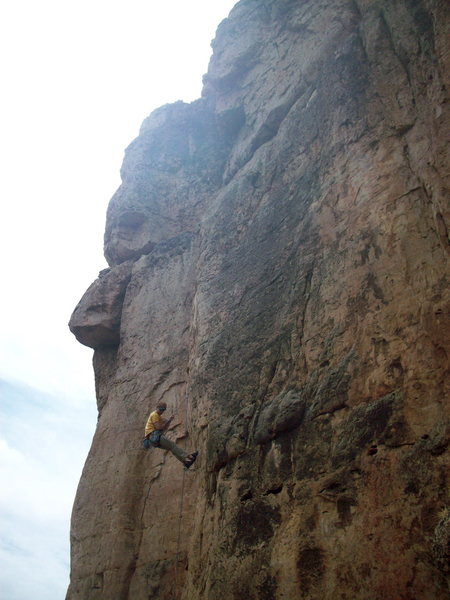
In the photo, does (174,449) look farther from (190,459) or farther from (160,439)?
(190,459)

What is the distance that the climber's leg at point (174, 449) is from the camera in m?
9.27

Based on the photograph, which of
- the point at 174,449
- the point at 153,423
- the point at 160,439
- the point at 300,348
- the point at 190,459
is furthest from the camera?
the point at 153,423

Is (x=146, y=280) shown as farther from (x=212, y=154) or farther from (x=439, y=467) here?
(x=439, y=467)

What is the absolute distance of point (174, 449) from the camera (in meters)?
9.43

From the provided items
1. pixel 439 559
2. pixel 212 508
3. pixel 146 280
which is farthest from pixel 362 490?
pixel 146 280

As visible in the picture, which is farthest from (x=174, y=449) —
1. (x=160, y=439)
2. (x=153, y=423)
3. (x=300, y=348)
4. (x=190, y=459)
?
(x=300, y=348)

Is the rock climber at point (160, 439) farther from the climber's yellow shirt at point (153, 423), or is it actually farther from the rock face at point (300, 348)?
the rock face at point (300, 348)

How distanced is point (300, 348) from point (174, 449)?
3312 millimetres

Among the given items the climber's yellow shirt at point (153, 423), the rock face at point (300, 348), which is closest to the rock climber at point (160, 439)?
the climber's yellow shirt at point (153, 423)

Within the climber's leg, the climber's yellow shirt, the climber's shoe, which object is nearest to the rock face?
the climber's shoe

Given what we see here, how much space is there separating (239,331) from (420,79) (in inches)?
196

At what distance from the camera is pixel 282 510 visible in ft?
21.7

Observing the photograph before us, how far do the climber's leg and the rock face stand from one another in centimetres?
39

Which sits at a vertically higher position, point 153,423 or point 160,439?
point 153,423
